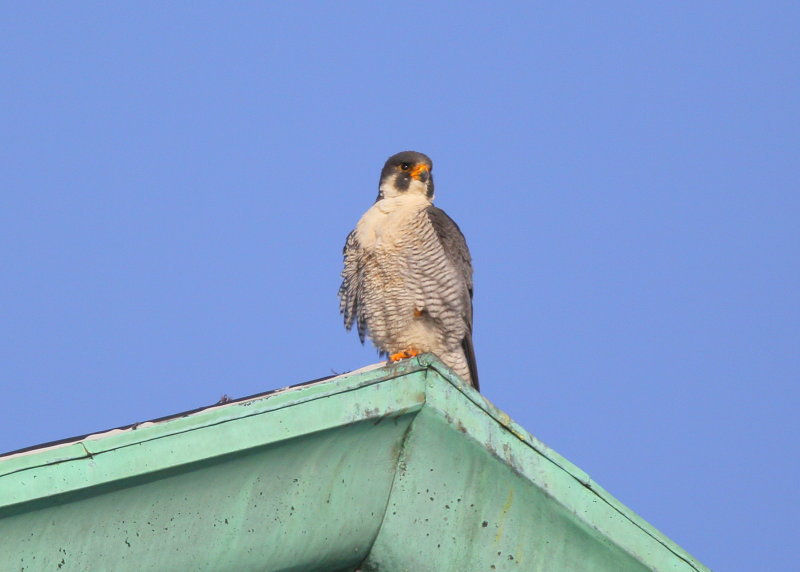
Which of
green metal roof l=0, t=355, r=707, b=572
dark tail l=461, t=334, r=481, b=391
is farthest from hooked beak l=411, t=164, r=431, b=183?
green metal roof l=0, t=355, r=707, b=572

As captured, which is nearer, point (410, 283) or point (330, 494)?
point (330, 494)

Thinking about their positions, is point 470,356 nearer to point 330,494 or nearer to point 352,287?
point 352,287

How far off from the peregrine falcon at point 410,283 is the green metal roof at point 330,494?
9.26 ft

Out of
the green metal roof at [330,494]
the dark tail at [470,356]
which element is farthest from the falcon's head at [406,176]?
the green metal roof at [330,494]

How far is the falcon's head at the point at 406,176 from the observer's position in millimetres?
7684

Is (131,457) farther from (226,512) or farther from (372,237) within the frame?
(372,237)

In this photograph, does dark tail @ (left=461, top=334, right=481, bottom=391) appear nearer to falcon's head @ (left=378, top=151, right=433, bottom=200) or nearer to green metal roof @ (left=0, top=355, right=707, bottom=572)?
falcon's head @ (left=378, top=151, right=433, bottom=200)

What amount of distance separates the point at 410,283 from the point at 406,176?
1.02m

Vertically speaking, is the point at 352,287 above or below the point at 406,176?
below

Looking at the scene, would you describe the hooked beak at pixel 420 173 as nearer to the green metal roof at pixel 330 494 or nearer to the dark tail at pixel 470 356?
the dark tail at pixel 470 356

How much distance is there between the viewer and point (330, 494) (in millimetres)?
3744

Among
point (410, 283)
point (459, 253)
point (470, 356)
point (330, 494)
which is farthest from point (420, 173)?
point (330, 494)

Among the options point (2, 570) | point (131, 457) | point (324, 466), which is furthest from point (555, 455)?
point (2, 570)

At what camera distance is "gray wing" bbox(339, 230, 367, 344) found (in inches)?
282
